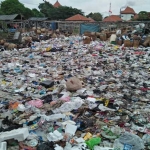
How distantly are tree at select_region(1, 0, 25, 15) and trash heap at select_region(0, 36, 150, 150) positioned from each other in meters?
32.5

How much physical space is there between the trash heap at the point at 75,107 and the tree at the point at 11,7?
1280 inches

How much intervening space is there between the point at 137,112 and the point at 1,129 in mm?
2284

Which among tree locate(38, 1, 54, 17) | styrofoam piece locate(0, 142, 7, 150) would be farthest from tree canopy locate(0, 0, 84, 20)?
styrofoam piece locate(0, 142, 7, 150)

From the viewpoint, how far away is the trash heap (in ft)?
9.68

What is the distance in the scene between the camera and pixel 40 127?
11.0 ft

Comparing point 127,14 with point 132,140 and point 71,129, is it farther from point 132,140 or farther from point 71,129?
point 132,140

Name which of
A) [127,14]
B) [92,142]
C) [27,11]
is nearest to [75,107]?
[92,142]

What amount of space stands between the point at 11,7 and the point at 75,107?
38.0 metres

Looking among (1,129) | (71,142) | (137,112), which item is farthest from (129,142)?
(1,129)

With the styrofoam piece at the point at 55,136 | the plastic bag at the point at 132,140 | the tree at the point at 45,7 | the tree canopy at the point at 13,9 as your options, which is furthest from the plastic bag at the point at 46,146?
the tree at the point at 45,7

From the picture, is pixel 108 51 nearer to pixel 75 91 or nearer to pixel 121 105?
pixel 75 91

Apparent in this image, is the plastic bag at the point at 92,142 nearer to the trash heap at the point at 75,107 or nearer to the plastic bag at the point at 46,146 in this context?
the trash heap at the point at 75,107

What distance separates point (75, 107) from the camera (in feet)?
13.1

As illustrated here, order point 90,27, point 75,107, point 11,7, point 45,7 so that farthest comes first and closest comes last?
point 45,7 → point 11,7 → point 90,27 → point 75,107
